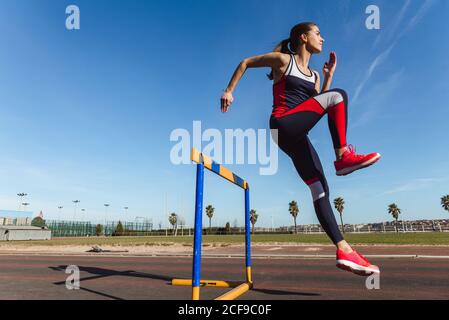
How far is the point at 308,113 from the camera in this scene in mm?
2166

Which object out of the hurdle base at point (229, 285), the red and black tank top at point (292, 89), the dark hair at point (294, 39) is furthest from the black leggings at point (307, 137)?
the hurdle base at point (229, 285)

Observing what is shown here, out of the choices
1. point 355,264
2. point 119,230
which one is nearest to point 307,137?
point 355,264

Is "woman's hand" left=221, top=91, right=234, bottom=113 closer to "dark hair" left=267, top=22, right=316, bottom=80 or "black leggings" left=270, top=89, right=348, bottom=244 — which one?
"black leggings" left=270, top=89, right=348, bottom=244

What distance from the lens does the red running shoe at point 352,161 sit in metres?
1.98

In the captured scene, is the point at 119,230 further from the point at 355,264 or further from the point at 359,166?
the point at 359,166

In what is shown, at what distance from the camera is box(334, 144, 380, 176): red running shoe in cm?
198

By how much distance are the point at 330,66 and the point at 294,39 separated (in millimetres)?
A: 400

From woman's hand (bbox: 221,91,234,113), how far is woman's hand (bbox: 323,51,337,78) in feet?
2.91

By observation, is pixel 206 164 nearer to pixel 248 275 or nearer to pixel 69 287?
pixel 248 275

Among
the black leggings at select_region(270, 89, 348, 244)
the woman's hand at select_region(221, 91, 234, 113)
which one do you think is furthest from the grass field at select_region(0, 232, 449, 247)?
the woman's hand at select_region(221, 91, 234, 113)

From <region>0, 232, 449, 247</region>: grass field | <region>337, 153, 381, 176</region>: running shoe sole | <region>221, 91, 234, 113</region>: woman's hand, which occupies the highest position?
<region>221, 91, 234, 113</region>: woman's hand

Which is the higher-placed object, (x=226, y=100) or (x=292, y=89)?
(x=292, y=89)
